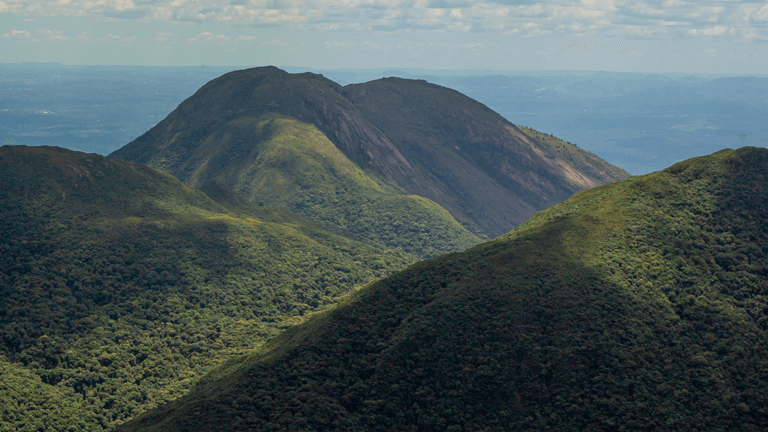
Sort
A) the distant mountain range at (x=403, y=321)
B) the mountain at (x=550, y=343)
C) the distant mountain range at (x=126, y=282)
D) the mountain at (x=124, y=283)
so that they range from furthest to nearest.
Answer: the distant mountain range at (x=126, y=282) → the mountain at (x=124, y=283) → the distant mountain range at (x=403, y=321) → the mountain at (x=550, y=343)

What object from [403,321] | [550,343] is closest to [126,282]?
[403,321]

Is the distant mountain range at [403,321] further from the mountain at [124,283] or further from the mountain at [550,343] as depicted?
the mountain at [124,283]

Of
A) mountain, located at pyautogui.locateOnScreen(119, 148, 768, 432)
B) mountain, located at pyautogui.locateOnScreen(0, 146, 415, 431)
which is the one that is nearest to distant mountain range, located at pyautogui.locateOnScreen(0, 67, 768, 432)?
mountain, located at pyautogui.locateOnScreen(119, 148, 768, 432)

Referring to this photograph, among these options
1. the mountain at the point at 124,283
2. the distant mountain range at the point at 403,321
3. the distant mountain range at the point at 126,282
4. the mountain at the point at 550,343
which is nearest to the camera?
the mountain at the point at 550,343

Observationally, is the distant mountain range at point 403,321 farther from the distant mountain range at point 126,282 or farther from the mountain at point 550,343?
the distant mountain range at point 126,282

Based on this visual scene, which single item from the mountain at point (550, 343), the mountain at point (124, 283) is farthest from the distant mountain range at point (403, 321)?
the mountain at point (124, 283)

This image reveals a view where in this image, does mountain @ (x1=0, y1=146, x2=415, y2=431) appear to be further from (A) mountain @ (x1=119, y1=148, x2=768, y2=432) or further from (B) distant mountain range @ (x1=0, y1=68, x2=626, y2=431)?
(A) mountain @ (x1=119, y1=148, x2=768, y2=432)

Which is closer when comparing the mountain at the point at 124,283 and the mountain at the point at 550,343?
the mountain at the point at 550,343

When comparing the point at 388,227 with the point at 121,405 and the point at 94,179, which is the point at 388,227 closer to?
the point at 94,179
